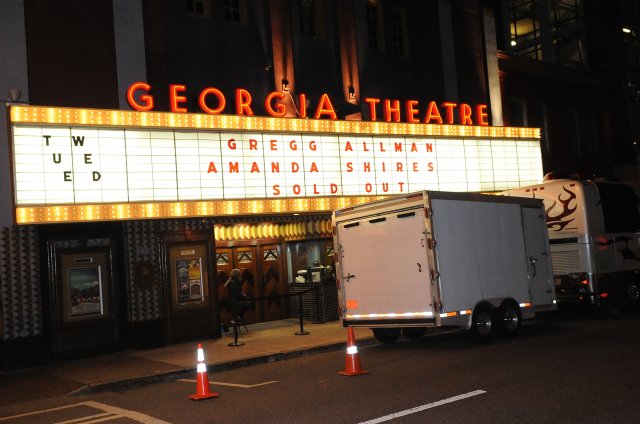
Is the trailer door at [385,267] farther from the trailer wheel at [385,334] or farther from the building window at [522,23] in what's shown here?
the building window at [522,23]

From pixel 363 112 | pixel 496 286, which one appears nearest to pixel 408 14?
pixel 363 112

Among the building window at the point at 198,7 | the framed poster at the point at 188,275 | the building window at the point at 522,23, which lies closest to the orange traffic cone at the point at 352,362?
the framed poster at the point at 188,275

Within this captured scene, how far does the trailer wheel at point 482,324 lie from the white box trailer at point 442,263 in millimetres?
19

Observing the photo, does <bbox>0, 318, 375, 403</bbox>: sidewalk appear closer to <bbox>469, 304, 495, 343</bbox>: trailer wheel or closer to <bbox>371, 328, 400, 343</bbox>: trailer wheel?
<bbox>371, 328, 400, 343</bbox>: trailer wheel

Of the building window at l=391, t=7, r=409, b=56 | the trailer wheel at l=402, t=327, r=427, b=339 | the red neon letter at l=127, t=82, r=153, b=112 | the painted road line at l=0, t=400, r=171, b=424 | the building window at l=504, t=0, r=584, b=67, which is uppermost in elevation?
the building window at l=504, t=0, r=584, b=67

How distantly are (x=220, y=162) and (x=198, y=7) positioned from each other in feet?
14.6

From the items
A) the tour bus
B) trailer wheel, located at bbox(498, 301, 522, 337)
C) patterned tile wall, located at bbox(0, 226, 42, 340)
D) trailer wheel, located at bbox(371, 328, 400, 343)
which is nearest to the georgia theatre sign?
patterned tile wall, located at bbox(0, 226, 42, 340)

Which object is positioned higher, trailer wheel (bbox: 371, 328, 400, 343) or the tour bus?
the tour bus

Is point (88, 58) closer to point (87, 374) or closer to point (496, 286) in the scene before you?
point (87, 374)

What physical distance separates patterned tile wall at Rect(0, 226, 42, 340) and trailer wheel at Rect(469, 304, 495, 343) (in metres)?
8.49

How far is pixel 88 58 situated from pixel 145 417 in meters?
8.89

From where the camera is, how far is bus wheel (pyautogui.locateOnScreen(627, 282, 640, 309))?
16.1 metres

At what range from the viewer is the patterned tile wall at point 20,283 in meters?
12.9

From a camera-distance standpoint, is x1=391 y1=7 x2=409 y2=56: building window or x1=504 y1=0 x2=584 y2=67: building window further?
x1=504 y1=0 x2=584 y2=67: building window
